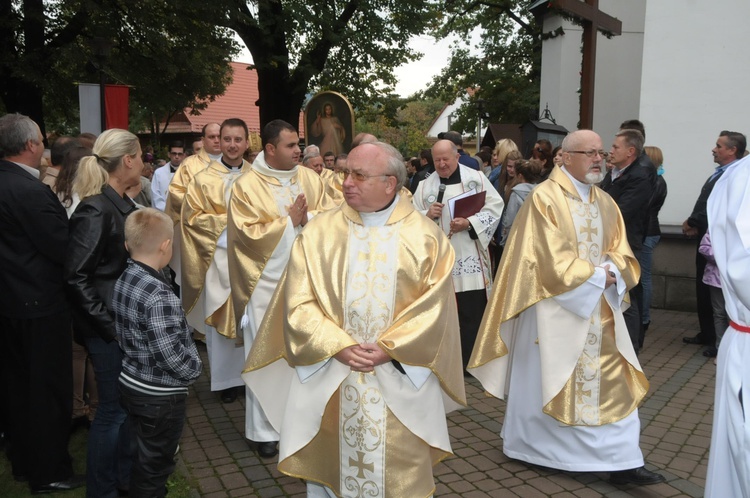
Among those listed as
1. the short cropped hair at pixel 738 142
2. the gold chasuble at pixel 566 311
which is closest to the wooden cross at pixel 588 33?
the short cropped hair at pixel 738 142

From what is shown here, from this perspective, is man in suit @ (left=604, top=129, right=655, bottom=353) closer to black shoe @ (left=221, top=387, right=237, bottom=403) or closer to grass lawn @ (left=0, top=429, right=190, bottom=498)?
black shoe @ (left=221, top=387, right=237, bottom=403)

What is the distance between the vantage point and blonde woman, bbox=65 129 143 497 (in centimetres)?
367

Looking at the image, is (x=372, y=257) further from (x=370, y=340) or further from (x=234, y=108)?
(x=234, y=108)

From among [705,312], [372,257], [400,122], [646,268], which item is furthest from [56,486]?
[400,122]

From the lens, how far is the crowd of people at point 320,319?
10.3 feet

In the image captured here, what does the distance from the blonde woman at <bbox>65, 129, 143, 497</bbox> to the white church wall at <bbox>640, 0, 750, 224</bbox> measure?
8007 mm

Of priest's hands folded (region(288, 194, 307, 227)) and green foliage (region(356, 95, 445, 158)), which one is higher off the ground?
green foliage (region(356, 95, 445, 158))

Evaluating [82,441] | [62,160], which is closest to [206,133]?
[62,160]

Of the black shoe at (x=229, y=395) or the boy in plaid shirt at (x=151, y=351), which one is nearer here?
the boy in plaid shirt at (x=151, y=351)

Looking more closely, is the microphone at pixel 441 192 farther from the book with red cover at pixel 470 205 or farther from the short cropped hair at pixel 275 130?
the short cropped hair at pixel 275 130

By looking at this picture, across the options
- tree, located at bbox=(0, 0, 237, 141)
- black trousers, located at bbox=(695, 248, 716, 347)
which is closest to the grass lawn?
black trousers, located at bbox=(695, 248, 716, 347)

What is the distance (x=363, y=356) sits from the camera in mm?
3027

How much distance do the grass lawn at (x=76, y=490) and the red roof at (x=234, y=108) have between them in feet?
113

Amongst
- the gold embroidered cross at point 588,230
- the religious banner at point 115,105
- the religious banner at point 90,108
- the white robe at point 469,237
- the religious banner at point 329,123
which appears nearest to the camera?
the gold embroidered cross at point 588,230
